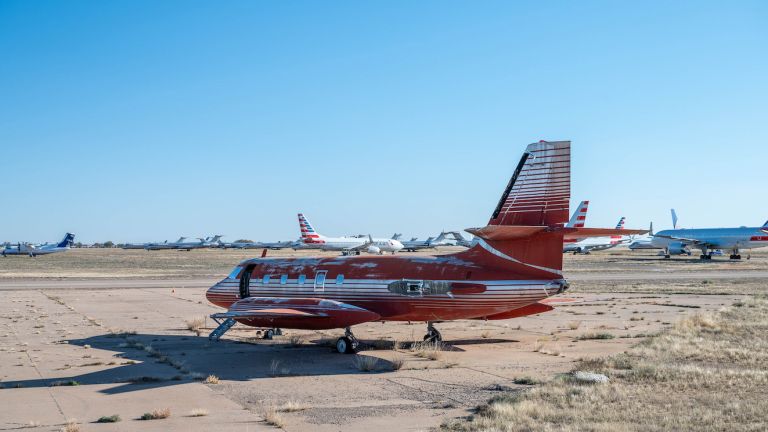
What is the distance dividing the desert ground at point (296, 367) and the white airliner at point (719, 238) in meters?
52.9

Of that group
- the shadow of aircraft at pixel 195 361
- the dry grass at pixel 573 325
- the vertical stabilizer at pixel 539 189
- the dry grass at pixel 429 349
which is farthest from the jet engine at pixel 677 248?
the vertical stabilizer at pixel 539 189

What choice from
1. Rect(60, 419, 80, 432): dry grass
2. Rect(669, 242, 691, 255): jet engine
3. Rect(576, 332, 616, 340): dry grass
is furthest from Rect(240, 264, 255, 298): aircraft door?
Rect(669, 242, 691, 255): jet engine

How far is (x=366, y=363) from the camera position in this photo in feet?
54.1

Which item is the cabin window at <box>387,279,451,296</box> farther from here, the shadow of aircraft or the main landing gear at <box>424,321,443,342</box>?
the main landing gear at <box>424,321,443,342</box>

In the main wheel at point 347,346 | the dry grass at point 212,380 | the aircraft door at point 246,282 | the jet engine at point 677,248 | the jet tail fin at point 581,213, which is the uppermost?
the jet tail fin at point 581,213

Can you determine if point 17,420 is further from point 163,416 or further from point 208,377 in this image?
point 208,377

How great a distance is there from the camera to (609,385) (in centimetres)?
1342

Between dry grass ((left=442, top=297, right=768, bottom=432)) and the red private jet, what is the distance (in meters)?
2.55

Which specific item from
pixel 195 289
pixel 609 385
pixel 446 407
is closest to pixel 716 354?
pixel 609 385

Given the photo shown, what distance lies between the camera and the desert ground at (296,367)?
38.0 ft

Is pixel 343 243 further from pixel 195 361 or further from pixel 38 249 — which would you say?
pixel 195 361

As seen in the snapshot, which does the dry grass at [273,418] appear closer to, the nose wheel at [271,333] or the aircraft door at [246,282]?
the nose wheel at [271,333]

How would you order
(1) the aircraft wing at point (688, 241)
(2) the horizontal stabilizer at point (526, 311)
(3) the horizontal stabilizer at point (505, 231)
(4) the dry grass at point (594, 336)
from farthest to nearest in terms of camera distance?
(1) the aircraft wing at point (688, 241)
(4) the dry grass at point (594, 336)
(2) the horizontal stabilizer at point (526, 311)
(3) the horizontal stabilizer at point (505, 231)

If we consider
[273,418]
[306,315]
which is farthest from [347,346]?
[273,418]
